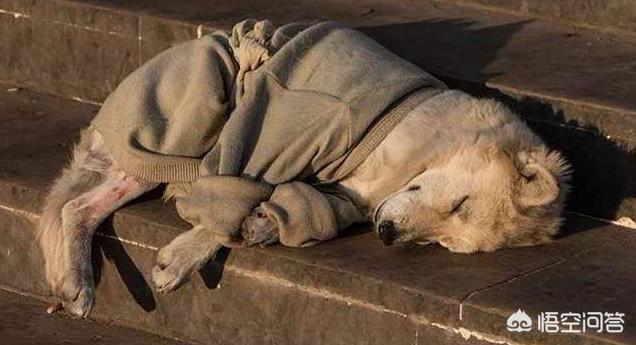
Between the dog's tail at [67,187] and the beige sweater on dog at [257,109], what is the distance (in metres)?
0.11

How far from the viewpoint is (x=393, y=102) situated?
6254mm

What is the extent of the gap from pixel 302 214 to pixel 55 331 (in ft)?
3.74

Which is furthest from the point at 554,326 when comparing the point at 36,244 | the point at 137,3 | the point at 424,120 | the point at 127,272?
the point at 137,3

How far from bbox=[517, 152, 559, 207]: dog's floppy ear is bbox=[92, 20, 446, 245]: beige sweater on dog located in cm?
57

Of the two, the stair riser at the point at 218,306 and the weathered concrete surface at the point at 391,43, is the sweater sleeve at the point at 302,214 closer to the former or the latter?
the stair riser at the point at 218,306

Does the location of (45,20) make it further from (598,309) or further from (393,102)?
(598,309)

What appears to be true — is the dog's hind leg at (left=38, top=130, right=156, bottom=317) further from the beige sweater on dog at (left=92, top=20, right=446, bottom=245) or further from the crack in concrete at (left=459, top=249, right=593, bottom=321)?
the crack in concrete at (left=459, top=249, right=593, bottom=321)

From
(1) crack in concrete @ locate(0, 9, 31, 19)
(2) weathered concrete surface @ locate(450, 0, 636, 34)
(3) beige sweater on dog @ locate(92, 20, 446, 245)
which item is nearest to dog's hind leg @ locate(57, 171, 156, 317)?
A: (3) beige sweater on dog @ locate(92, 20, 446, 245)

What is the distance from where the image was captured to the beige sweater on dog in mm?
6180

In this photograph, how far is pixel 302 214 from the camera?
602 cm

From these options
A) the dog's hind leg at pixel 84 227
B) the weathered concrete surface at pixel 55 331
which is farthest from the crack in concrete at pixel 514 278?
the dog's hind leg at pixel 84 227

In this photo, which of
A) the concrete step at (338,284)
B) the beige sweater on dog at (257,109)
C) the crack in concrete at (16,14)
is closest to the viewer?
the concrete step at (338,284)

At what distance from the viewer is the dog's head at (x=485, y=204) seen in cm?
596

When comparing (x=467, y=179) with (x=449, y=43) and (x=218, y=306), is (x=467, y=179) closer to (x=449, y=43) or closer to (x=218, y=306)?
(x=218, y=306)
